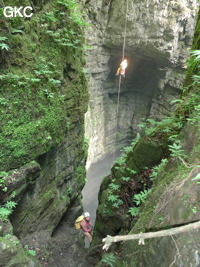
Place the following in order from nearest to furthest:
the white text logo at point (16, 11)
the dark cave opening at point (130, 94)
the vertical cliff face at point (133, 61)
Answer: the white text logo at point (16, 11) < the vertical cliff face at point (133, 61) < the dark cave opening at point (130, 94)

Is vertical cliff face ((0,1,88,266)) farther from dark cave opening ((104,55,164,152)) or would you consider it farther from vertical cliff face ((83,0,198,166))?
dark cave opening ((104,55,164,152))

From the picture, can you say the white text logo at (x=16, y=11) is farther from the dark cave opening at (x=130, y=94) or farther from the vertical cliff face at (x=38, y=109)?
the dark cave opening at (x=130, y=94)

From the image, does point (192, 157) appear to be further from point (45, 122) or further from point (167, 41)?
point (167, 41)

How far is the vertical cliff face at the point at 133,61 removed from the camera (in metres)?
15.1

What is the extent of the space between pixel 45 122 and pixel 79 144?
9.62 ft

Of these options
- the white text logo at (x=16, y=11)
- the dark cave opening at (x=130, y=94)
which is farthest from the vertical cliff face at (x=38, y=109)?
the dark cave opening at (x=130, y=94)

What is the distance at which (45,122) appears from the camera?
15.6 ft

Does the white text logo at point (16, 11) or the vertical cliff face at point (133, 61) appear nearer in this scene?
the white text logo at point (16, 11)

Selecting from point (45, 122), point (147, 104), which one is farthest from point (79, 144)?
point (147, 104)

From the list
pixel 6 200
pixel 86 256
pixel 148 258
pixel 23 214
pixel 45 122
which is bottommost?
pixel 86 256

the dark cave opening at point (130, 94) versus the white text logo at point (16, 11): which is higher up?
the white text logo at point (16, 11)

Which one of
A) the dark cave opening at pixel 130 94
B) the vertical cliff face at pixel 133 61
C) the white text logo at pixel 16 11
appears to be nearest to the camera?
the white text logo at pixel 16 11

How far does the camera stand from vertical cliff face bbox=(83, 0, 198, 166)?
15.1 meters

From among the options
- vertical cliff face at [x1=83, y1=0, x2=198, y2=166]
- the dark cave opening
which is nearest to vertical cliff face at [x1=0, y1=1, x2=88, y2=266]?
vertical cliff face at [x1=83, y1=0, x2=198, y2=166]
